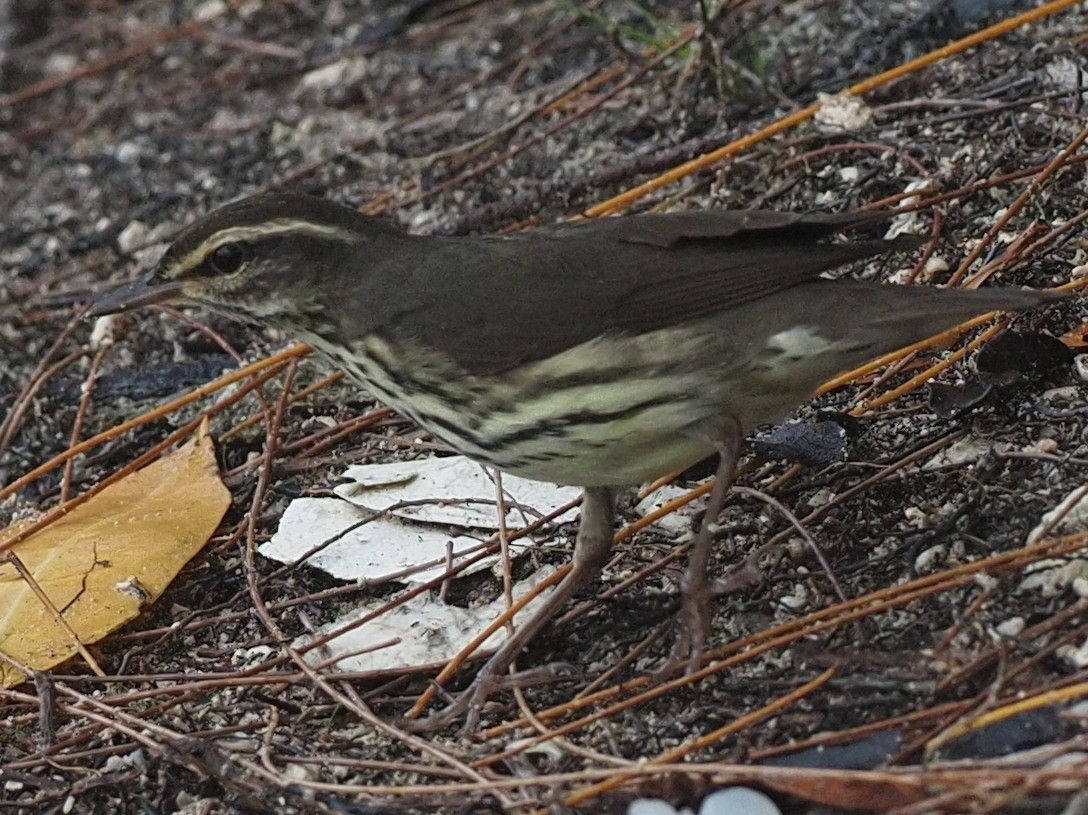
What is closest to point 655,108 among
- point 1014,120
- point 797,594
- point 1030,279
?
point 1014,120

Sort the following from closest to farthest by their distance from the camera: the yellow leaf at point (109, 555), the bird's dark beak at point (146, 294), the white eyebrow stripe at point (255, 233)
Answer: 1. the white eyebrow stripe at point (255, 233)
2. the bird's dark beak at point (146, 294)
3. the yellow leaf at point (109, 555)

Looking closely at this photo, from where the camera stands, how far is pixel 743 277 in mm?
3414

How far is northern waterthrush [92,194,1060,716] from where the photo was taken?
3352 mm

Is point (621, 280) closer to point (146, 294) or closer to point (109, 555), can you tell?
point (146, 294)

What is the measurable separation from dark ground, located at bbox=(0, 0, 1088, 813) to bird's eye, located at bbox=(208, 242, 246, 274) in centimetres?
90

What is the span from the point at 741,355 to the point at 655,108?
9.02ft

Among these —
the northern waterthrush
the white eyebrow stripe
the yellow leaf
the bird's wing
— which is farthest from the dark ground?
the white eyebrow stripe

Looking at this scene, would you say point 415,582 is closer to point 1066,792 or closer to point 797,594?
point 797,594

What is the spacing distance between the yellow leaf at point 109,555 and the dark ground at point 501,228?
0.33 feet

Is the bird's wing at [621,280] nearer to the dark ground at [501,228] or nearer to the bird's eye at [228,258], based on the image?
the bird's eye at [228,258]

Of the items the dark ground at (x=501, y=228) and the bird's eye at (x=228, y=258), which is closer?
the dark ground at (x=501, y=228)

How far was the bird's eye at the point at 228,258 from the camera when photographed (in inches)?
145

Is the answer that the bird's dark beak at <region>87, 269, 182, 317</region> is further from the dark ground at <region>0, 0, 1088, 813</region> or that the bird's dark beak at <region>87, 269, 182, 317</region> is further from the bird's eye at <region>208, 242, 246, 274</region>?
the dark ground at <region>0, 0, 1088, 813</region>

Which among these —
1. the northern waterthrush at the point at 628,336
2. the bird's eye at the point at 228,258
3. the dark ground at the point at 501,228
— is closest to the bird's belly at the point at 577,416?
the northern waterthrush at the point at 628,336
